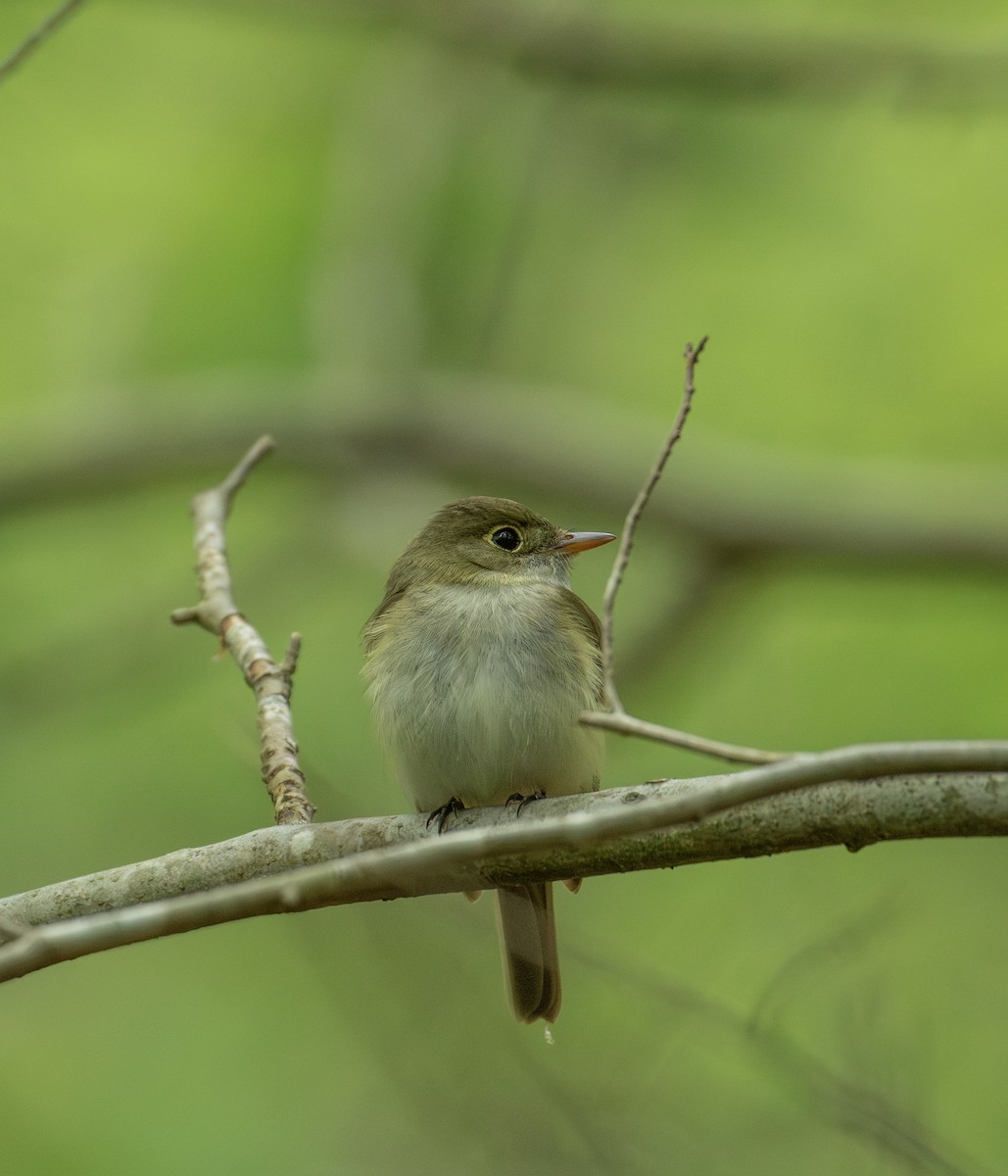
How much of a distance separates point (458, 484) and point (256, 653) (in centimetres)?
528

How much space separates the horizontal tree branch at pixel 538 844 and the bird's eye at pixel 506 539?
75.5 inches

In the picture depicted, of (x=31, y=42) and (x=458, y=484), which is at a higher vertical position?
(x=31, y=42)

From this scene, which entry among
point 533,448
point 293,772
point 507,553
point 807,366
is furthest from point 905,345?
point 293,772

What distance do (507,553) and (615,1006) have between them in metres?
2.07

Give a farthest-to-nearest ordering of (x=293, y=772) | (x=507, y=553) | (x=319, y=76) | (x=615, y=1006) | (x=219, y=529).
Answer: (x=319, y=76) → (x=615, y=1006) → (x=507, y=553) → (x=219, y=529) → (x=293, y=772)

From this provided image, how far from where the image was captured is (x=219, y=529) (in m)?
4.93

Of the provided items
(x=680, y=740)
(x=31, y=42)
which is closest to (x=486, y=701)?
(x=680, y=740)

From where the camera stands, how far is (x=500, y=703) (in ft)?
15.4

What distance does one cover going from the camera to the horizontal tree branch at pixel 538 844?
2.64 metres

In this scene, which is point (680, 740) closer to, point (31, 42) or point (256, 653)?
point (256, 653)

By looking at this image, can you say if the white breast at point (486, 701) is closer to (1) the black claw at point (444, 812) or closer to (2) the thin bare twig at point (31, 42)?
(1) the black claw at point (444, 812)

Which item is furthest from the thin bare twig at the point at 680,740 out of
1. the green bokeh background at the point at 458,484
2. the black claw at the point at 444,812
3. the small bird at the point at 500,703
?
the green bokeh background at the point at 458,484

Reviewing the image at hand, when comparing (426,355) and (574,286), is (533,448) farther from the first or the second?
(574,286)

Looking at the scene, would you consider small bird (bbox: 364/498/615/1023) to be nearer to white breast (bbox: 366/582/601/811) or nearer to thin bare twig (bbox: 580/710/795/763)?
white breast (bbox: 366/582/601/811)
